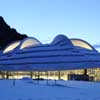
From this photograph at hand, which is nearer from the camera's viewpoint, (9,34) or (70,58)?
(70,58)

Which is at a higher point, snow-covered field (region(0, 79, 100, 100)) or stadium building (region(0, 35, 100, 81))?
stadium building (region(0, 35, 100, 81))

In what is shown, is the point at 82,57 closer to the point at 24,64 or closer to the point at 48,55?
the point at 48,55

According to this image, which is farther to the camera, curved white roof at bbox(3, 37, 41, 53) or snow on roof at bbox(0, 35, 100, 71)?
curved white roof at bbox(3, 37, 41, 53)

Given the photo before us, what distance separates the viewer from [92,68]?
298 feet

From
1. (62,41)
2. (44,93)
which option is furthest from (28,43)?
(44,93)

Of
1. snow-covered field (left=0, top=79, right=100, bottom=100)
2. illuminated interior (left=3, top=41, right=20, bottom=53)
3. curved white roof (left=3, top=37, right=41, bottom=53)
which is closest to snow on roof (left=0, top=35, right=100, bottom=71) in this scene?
curved white roof (left=3, top=37, right=41, bottom=53)

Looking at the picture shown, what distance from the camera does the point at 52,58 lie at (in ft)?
299

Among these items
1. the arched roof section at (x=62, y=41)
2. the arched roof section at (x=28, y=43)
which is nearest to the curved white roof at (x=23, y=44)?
the arched roof section at (x=28, y=43)

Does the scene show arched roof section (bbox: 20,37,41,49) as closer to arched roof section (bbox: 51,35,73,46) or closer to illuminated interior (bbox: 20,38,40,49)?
illuminated interior (bbox: 20,38,40,49)

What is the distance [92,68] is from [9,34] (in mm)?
83368

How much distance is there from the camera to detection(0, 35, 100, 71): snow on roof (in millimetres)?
89438

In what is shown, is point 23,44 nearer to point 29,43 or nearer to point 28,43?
point 28,43

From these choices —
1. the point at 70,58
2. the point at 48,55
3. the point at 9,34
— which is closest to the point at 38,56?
the point at 48,55

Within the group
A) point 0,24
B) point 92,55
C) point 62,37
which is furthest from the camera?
point 0,24
